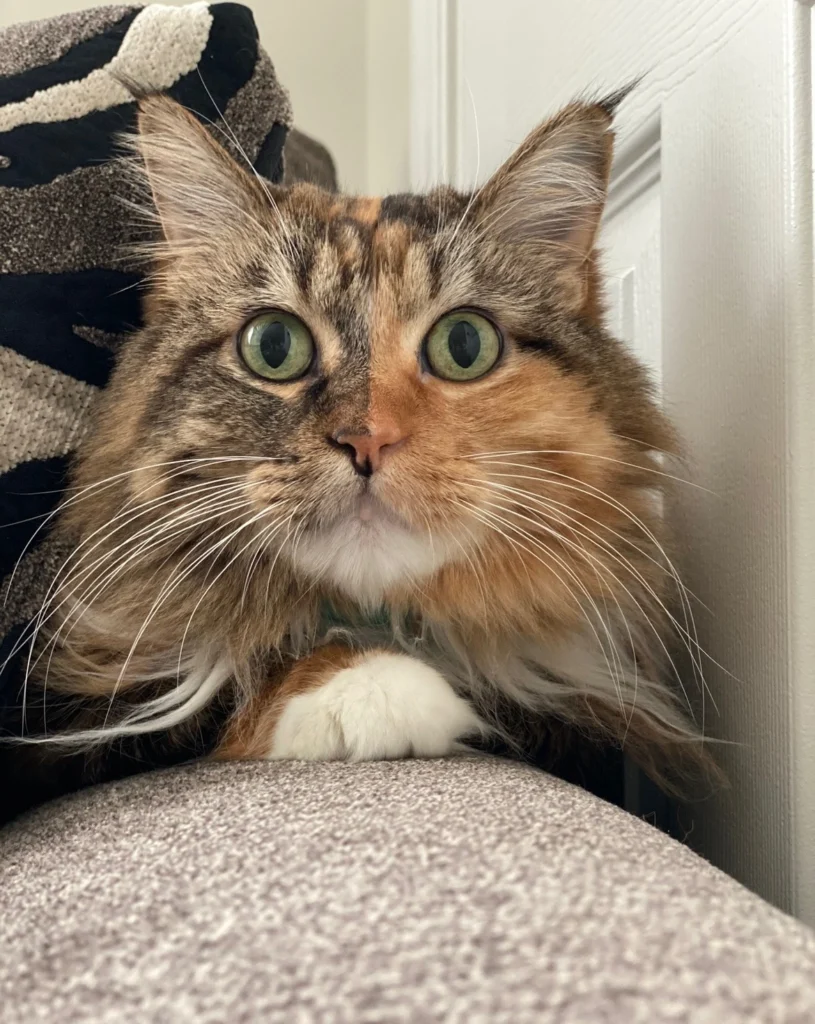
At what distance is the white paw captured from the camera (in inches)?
29.8

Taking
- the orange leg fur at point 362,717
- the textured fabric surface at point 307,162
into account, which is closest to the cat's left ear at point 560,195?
the orange leg fur at point 362,717

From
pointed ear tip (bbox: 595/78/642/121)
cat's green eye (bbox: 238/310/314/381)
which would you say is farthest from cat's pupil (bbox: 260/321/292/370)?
pointed ear tip (bbox: 595/78/642/121)

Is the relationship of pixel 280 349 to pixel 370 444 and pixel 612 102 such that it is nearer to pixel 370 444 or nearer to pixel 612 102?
pixel 370 444

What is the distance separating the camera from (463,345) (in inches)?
36.2

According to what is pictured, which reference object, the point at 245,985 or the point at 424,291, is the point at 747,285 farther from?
the point at 245,985

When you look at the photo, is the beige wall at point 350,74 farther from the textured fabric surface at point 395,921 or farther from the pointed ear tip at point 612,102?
the textured fabric surface at point 395,921

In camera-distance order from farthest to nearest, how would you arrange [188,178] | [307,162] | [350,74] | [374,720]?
[350,74]
[307,162]
[188,178]
[374,720]

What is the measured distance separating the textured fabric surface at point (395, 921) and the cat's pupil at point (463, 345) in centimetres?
47

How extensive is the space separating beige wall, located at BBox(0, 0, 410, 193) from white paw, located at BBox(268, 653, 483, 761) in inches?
70.0

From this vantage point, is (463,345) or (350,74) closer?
(463,345)

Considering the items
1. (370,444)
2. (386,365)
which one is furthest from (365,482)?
(386,365)

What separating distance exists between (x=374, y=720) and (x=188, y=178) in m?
0.68

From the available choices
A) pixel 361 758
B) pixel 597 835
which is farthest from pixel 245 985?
pixel 361 758

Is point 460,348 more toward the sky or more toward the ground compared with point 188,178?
more toward the ground
